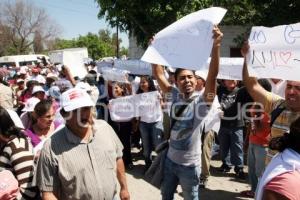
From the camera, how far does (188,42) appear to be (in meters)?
3.62

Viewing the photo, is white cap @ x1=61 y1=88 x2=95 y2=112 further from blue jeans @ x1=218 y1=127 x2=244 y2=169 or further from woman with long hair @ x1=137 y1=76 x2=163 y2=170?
blue jeans @ x1=218 y1=127 x2=244 y2=169

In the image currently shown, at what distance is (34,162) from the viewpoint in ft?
10.8

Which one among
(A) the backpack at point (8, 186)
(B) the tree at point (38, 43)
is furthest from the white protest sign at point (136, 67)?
(B) the tree at point (38, 43)

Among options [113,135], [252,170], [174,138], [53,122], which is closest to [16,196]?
[113,135]

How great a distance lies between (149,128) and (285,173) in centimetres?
518

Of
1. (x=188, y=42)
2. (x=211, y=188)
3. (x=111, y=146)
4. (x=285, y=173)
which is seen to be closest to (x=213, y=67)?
(x=188, y=42)

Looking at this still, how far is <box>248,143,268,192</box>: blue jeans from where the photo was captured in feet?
16.5

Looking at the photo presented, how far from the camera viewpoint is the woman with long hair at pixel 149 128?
718 cm

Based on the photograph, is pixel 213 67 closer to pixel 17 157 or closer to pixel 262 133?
pixel 17 157

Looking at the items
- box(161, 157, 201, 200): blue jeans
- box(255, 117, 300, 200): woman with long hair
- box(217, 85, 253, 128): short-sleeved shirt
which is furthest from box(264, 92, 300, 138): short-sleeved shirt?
box(217, 85, 253, 128): short-sleeved shirt

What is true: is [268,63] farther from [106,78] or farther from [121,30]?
[121,30]

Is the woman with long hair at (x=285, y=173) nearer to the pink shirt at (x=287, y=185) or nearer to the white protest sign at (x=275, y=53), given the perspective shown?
the pink shirt at (x=287, y=185)

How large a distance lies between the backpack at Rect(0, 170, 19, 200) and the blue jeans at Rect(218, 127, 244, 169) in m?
4.72

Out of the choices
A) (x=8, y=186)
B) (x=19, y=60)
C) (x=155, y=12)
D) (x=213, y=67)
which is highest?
(x=155, y=12)
